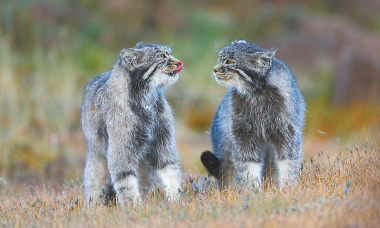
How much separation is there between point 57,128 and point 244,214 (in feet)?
26.5

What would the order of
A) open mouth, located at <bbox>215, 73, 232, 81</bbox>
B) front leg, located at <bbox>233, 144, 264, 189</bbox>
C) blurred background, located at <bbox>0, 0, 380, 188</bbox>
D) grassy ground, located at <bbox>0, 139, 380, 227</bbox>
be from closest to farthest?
grassy ground, located at <bbox>0, 139, 380, 227</bbox> < front leg, located at <bbox>233, 144, 264, 189</bbox> < open mouth, located at <bbox>215, 73, 232, 81</bbox> < blurred background, located at <bbox>0, 0, 380, 188</bbox>

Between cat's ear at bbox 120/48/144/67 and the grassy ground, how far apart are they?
6.05 ft

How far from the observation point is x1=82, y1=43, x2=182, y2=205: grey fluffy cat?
5309 mm

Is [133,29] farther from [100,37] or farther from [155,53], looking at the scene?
[155,53]

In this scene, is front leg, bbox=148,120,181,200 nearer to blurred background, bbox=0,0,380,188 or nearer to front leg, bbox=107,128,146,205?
front leg, bbox=107,128,146,205

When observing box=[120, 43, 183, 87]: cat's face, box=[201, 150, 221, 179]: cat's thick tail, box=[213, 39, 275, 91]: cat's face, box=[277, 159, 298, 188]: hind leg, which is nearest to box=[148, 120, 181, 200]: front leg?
box=[201, 150, 221, 179]: cat's thick tail

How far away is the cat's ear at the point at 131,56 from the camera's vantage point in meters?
5.46

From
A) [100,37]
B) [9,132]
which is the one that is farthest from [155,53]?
[100,37]

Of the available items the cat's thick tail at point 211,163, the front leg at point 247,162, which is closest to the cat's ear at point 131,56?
the cat's thick tail at point 211,163

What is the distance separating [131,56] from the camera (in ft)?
18.0

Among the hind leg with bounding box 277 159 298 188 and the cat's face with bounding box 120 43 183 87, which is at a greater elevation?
the cat's face with bounding box 120 43 183 87

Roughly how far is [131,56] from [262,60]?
5.72ft

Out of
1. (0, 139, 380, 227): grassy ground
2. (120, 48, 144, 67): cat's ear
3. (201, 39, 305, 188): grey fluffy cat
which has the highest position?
(120, 48, 144, 67): cat's ear

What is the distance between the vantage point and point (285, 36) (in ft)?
55.2
